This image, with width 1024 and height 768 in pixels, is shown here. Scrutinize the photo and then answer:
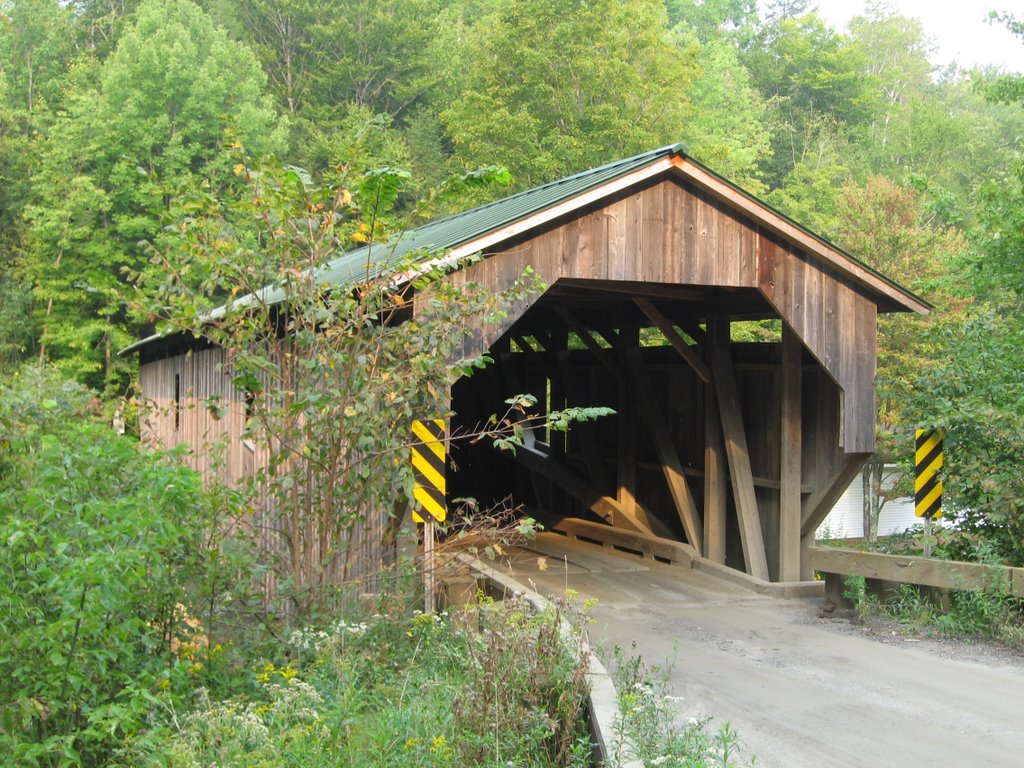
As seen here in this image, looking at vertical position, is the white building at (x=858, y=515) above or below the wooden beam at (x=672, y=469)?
below

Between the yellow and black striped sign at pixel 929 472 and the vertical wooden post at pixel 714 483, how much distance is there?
2770 millimetres

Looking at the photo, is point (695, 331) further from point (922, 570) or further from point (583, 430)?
point (922, 570)

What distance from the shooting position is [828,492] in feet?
36.4

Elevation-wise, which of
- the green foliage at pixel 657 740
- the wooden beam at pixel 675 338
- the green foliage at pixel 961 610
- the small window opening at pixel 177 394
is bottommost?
the green foliage at pixel 961 610

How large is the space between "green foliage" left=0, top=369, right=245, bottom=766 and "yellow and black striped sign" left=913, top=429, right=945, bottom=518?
21.7ft

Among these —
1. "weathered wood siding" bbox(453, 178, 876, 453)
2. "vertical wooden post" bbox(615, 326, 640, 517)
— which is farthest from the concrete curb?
"vertical wooden post" bbox(615, 326, 640, 517)

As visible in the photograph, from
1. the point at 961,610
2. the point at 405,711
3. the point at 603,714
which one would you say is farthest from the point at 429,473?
the point at 961,610

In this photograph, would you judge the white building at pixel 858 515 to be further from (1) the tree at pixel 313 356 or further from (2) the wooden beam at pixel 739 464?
(1) the tree at pixel 313 356

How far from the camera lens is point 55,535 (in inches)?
180

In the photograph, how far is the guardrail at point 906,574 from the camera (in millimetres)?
8156

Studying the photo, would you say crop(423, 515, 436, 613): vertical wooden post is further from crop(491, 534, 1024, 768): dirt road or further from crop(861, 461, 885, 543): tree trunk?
crop(861, 461, 885, 543): tree trunk

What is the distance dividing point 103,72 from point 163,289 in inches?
1233

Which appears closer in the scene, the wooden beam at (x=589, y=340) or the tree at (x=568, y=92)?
the wooden beam at (x=589, y=340)

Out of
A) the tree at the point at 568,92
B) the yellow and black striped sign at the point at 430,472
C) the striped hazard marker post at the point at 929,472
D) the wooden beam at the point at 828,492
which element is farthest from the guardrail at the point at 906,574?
the tree at the point at 568,92
